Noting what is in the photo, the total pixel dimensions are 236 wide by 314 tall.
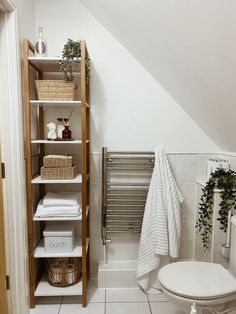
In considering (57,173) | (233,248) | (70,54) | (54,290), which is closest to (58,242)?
(54,290)

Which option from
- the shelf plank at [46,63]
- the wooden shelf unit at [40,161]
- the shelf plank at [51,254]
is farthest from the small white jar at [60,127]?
the shelf plank at [51,254]

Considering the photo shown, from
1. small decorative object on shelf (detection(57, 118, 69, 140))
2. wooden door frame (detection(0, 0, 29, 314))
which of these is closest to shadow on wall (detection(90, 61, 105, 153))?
small decorative object on shelf (detection(57, 118, 69, 140))

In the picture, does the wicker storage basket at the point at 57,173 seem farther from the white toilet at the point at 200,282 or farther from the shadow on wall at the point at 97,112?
the white toilet at the point at 200,282

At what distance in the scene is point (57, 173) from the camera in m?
1.79

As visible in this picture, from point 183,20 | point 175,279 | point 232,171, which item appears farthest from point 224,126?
point 175,279

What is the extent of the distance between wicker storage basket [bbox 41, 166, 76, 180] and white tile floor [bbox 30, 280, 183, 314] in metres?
0.98

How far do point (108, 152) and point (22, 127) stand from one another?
724 millimetres

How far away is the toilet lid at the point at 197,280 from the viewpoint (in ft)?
4.67

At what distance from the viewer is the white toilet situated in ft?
4.66

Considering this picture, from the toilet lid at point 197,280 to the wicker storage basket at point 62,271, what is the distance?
0.74 meters

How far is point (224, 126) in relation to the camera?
1786 mm

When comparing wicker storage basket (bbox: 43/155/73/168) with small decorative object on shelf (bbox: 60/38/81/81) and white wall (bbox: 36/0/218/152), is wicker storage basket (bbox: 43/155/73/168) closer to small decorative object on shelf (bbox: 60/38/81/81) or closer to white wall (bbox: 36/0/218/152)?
white wall (bbox: 36/0/218/152)

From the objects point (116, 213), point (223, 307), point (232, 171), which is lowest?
point (223, 307)

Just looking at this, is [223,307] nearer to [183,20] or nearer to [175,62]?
[175,62]
